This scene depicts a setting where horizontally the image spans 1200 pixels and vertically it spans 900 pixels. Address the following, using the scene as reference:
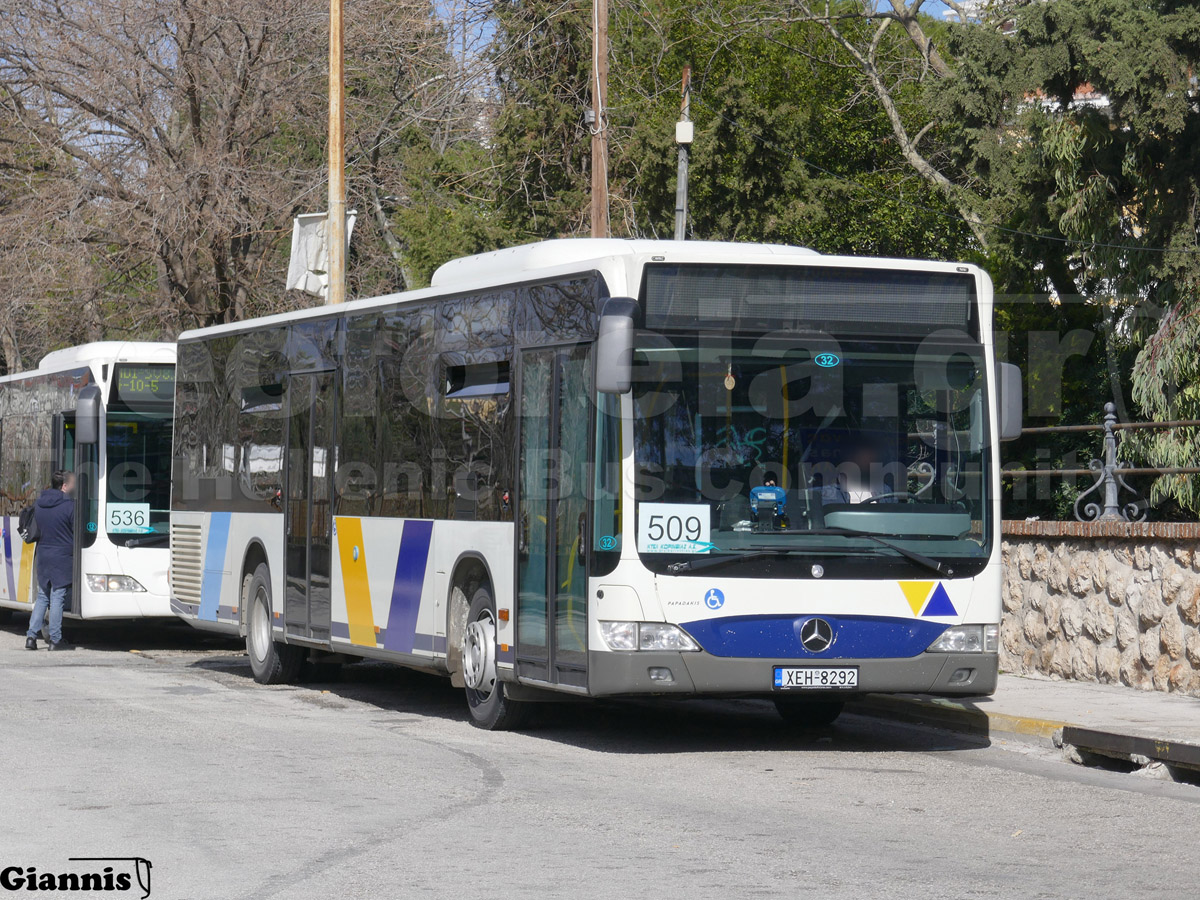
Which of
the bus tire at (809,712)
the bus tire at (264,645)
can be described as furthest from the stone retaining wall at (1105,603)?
the bus tire at (264,645)

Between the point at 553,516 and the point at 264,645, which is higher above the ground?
the point at 553,516

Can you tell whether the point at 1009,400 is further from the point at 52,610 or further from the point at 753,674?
the point at 52,610

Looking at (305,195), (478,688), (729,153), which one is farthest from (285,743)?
(729,153)

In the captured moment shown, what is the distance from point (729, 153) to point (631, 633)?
74.8 feet

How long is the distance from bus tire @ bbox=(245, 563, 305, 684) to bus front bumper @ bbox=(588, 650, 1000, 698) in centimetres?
584

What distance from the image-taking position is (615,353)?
33.9 ft

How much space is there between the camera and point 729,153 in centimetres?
3256

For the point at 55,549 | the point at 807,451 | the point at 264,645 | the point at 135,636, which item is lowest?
the point at 135,636

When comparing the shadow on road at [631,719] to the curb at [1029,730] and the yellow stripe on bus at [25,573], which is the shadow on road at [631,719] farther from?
the yellow stripe on bus at [25,573]

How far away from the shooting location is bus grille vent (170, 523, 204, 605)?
17.7m

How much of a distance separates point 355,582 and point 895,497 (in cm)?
500

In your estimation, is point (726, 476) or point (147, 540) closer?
point (726, 476)

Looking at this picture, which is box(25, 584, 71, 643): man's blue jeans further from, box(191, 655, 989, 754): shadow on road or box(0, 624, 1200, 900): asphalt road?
box(0, 624, 1200, 900): asphalt road

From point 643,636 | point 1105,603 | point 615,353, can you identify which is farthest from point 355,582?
point 1105,603
